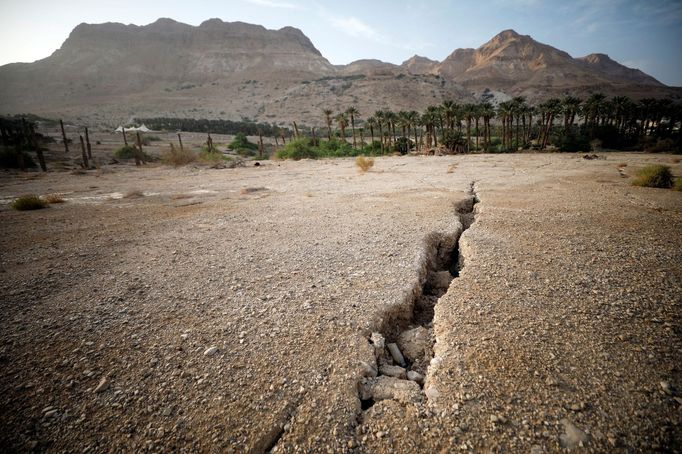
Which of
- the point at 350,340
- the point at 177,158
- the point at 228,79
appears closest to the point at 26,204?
the point at 350,340

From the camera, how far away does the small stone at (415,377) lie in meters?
2.64

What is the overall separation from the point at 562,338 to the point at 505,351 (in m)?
0.64

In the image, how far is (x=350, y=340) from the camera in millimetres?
2910

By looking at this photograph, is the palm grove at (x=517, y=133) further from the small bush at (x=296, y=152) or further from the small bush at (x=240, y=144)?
the small bush at (x=240, y=144)

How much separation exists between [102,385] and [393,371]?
2534 mm

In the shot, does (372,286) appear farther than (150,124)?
No

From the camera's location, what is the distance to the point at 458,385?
2344mm

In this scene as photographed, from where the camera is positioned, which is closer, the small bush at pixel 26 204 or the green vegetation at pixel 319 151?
the small bush at pixel 26 204

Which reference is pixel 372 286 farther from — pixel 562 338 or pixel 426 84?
pixel 426 84

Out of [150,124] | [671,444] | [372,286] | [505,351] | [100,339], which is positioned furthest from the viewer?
[150,124]

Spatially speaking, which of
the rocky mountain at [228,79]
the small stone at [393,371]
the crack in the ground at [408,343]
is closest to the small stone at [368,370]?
the crack in the ground at [408,343]

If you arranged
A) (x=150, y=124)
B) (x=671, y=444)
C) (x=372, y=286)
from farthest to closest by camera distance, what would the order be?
(x=150, y=124)
(x=372, y=286)
(x=671, y=444)

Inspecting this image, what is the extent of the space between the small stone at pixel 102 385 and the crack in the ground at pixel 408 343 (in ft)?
7.03

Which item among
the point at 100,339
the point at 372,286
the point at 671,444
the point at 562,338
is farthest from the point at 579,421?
the point at 100,339
